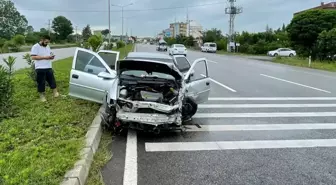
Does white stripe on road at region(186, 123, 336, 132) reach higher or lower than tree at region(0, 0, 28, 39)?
lower

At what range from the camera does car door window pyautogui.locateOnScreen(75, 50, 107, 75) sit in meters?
7.28

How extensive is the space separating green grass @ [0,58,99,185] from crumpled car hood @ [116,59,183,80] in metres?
1.30

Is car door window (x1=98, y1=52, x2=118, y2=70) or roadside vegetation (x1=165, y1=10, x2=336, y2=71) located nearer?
car door window (x1=98, y1=52, x2=118, y2=70)

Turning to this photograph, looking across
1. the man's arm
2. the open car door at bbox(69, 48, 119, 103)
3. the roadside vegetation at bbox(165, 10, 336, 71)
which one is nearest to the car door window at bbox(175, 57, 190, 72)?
the open car door at bbox(69, 48, 119, 103)

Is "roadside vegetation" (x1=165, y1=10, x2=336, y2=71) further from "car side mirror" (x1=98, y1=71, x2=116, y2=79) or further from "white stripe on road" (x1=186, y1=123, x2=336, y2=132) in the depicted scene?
"car side mirror" (x1=98, y1=71, x2=116, y2=79)

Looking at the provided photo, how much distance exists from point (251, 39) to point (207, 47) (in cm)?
828

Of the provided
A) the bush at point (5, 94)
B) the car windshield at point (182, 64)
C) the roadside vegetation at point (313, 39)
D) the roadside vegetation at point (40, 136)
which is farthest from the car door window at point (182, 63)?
the roadside vegetation at point (313, 39)

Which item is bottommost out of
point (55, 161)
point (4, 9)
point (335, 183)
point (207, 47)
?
point (335, 183)

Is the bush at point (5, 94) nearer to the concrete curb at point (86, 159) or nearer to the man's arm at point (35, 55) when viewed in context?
the man's arm at point (35, 55)

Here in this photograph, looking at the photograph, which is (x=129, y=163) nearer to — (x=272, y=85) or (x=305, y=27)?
(x=272, y=85)

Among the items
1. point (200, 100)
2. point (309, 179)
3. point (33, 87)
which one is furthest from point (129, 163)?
point (33, 87)

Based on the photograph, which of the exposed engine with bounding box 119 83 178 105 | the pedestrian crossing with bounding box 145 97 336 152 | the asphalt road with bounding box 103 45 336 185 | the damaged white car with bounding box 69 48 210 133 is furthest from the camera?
the exposed engine with bounding box 119 83 178 105

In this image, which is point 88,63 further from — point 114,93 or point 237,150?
point 237,150

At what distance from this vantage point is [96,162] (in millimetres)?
4324
